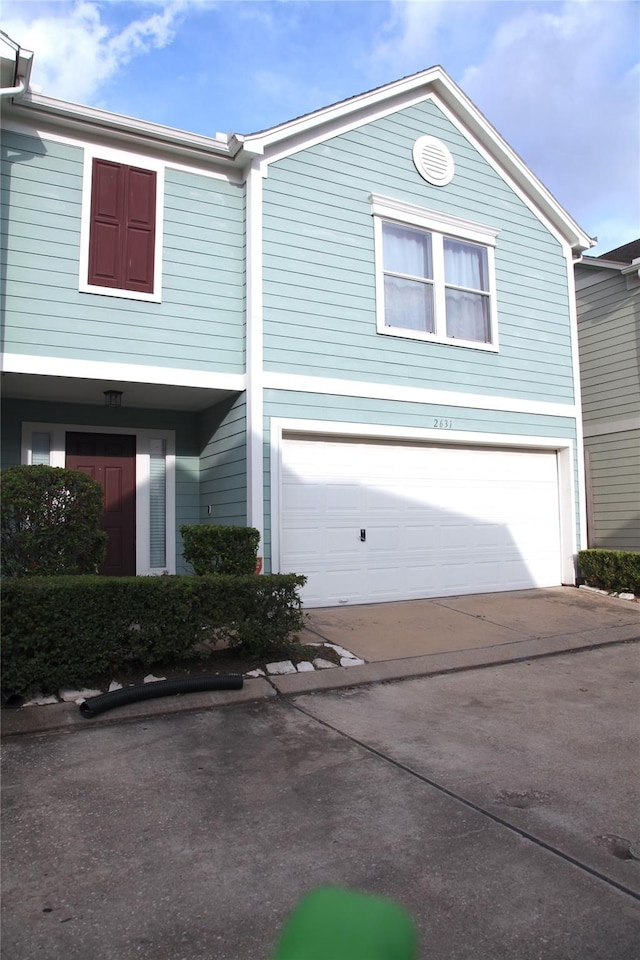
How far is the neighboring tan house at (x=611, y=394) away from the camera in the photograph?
40.1 ft

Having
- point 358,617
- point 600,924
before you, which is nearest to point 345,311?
point 358,617

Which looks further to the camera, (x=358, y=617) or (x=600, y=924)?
(x=358, y=617)

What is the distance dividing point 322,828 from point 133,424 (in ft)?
21.9

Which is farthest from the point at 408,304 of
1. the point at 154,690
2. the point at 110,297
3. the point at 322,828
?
the point at 322,828

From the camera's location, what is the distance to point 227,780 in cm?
374

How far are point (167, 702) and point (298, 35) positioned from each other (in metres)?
6.92

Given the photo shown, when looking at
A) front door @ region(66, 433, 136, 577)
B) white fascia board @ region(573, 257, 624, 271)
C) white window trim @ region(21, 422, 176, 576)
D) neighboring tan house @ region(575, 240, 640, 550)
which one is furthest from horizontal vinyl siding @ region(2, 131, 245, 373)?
neighboring tan house @ region(575, 240, 640, 550)

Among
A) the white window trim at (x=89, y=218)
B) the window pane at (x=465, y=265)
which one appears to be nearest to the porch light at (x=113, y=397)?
the white window trim at (x=89, y=218)

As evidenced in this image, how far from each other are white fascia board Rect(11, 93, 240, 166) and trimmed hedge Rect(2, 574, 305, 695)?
208 inches

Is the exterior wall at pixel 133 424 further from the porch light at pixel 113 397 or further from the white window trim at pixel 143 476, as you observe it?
the porch light at pixel 113 397

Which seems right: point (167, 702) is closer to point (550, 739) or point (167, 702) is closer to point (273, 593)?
point (273, 593)

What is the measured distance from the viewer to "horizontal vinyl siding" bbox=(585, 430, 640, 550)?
12.1 m

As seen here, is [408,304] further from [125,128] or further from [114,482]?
[114,482]

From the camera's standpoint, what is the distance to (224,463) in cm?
851
